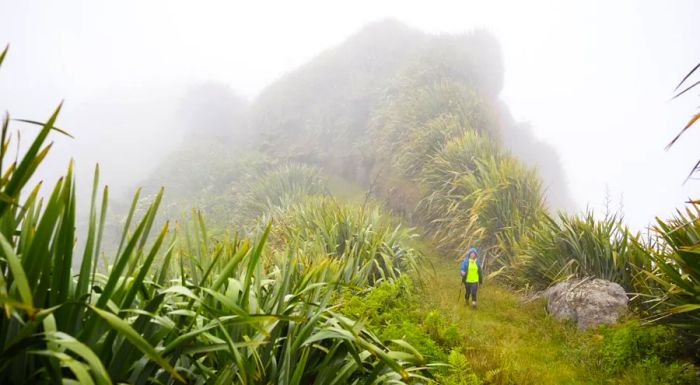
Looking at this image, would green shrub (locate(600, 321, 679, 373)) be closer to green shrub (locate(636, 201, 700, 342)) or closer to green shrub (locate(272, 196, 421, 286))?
green shrub (locate(636, 201, 700, 342))

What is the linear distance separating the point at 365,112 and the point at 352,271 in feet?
66.7

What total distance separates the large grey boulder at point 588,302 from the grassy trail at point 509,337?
212 mm

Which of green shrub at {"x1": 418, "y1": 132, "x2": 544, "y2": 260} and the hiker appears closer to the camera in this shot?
the hiker

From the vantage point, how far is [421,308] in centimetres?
643

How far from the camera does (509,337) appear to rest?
19.4 ft

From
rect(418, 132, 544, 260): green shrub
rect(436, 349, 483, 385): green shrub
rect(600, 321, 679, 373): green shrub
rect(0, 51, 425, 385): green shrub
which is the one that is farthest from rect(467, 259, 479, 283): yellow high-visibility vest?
rect(0, 51, 425, 385): green shrub

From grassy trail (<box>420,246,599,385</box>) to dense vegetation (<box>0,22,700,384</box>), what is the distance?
0.12ft

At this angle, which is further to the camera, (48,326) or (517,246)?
(517,246)

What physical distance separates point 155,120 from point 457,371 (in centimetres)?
5318

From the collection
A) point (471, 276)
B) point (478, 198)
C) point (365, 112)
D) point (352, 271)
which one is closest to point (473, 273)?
point (471, 276)

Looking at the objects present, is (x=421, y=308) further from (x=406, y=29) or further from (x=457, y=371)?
(x=406, y=29)

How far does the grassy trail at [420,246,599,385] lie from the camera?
4566 millimetres

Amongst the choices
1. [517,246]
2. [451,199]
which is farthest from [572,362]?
[451,199]

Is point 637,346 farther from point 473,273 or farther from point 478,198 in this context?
point 478,198
